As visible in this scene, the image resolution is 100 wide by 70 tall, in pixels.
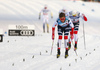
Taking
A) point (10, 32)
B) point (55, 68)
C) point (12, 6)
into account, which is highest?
point (12, 6)

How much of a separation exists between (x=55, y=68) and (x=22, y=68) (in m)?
0.95

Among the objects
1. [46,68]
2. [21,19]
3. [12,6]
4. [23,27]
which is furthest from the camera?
[12,6]

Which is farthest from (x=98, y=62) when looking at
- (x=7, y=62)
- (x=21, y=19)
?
(x=21, y=19)

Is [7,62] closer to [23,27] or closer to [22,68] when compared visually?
[22,68]

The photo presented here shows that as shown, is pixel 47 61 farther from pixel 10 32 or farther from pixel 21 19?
pixel 21 19

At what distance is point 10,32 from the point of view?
13.1 m

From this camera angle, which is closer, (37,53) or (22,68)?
(22,68)

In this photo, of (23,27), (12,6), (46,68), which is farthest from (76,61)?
(12,6)

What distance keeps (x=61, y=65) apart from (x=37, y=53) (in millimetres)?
1962

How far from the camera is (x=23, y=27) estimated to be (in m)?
12.6

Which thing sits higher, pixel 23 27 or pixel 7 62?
pixel 23 27

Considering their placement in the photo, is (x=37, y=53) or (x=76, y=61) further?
(x=37, y=53)

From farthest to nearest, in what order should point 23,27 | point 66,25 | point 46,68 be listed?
point 23,27 < point 66,25 < point 46,68

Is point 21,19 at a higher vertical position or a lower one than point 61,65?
higher
